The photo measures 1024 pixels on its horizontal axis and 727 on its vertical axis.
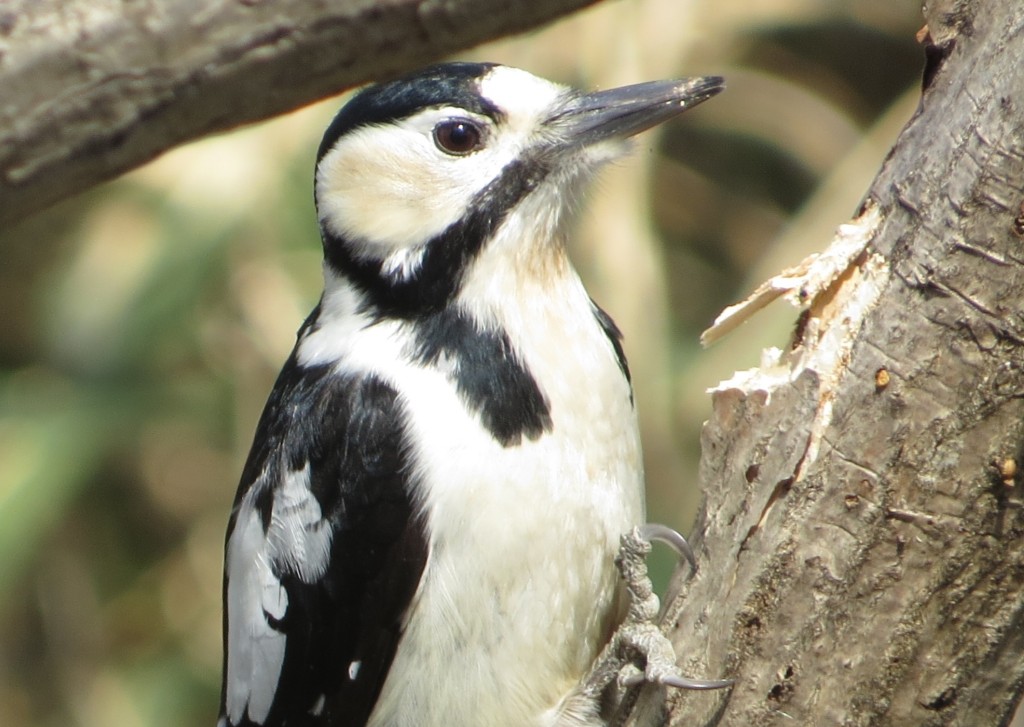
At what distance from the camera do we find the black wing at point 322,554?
5.87 feet

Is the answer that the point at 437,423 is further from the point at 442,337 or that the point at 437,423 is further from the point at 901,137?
the point at 901,137

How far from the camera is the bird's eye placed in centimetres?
194

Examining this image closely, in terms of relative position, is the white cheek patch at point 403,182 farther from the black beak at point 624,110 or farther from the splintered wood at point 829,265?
the splintered wood at point 829,265

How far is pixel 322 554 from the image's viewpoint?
73.5 inches

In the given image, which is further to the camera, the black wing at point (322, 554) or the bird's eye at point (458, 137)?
the bird's eye at point (458, 137)

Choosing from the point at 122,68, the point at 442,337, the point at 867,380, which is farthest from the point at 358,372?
the point at 867,380

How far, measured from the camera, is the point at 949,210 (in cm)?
133

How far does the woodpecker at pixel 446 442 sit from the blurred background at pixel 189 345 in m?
1.09

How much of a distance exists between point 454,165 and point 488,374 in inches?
12.4

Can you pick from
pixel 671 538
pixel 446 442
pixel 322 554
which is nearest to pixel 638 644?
pixel 671 538

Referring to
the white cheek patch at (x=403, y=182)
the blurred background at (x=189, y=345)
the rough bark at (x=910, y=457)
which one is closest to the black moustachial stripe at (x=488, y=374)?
the white cheek patch at (x=403, y=182)

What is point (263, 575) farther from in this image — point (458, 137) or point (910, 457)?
point (910, 457)

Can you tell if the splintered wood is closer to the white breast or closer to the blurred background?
the white breast

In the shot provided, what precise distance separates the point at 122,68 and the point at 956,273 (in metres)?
0.91
